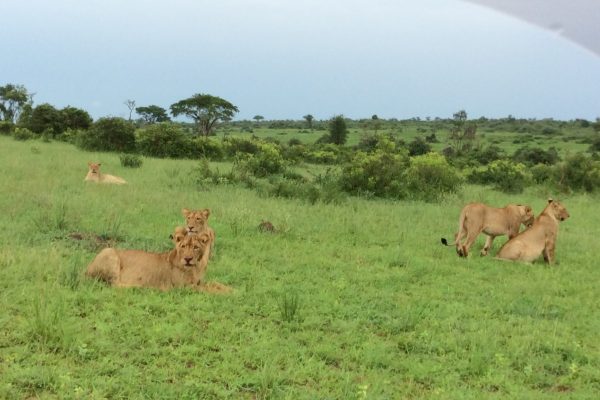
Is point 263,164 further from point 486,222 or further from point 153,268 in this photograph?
point 153,268

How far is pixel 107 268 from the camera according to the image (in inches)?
271

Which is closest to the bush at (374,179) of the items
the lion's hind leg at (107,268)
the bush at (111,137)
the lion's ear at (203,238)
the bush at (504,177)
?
the bush at (504,177)

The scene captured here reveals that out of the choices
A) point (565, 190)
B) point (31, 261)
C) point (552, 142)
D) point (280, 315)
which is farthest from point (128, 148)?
point (552, 142)

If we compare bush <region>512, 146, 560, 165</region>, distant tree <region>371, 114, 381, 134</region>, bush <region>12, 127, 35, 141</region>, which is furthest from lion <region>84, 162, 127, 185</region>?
distant tree <region>371, 114, 381, 134</region>

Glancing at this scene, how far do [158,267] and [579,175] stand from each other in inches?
921

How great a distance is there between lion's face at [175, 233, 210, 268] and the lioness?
5.59 m

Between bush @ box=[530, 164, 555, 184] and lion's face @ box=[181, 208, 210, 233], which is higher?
bush @ box=[530, 164, 555, 184]

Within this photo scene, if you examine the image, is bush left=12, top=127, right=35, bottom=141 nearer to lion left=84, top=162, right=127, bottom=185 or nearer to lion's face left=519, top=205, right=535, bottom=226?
lion left=84, top=162, right=127, bottom=185

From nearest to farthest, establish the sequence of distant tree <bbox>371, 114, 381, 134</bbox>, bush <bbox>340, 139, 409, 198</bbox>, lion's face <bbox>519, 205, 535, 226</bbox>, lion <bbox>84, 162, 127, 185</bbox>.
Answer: lion's face <bbox>519, 205, 535, 226</bbox> < lion <bbox>84, 162, 127, 185</bbox> < bush <bbox>340, 139, 409, 198</bbox> < distant tree <bbox>371, 114, 381, 134</bbox>

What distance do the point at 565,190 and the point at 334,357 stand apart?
73.9 feet

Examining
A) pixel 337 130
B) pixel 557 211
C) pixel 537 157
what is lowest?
pixel 557 211

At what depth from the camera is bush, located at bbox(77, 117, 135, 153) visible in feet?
97.4

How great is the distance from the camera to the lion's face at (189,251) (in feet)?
22.7

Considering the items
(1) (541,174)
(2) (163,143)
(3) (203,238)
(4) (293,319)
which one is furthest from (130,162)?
(1) (541,174)
